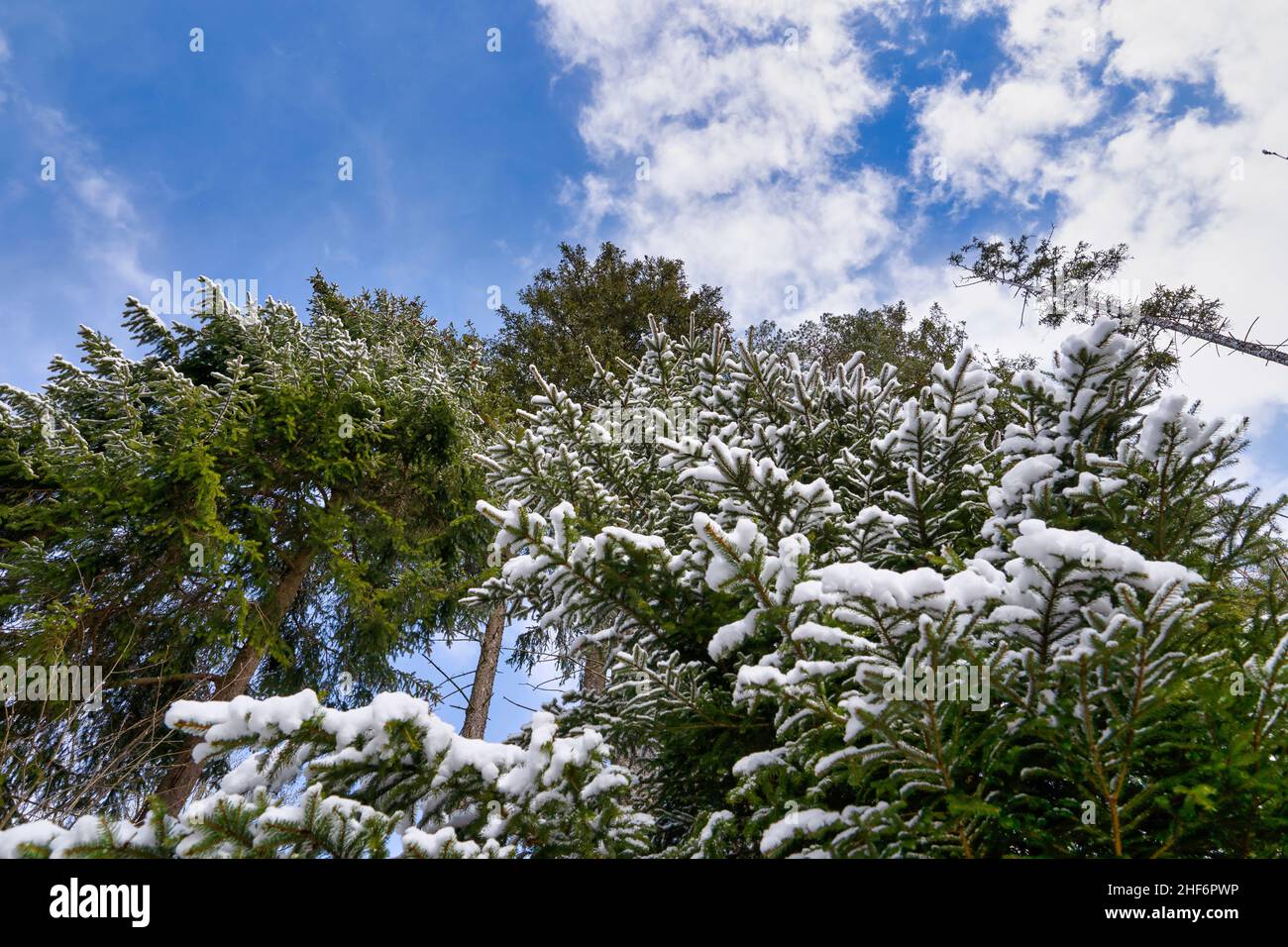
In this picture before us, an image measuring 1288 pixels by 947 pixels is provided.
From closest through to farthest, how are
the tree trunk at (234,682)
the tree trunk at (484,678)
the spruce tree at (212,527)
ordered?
the spruce tree at (212,527) < the tree trunk at (234,682) < the tree trunk at (484,678)

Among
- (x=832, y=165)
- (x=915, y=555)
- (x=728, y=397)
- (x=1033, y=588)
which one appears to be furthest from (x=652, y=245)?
(x=832, y=165)

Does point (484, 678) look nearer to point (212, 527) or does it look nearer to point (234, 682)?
point (234, 682)

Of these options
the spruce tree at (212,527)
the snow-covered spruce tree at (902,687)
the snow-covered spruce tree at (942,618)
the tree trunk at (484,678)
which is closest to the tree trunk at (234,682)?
the spruce tree at (212,527)

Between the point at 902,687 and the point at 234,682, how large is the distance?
767cm

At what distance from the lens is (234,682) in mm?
7133

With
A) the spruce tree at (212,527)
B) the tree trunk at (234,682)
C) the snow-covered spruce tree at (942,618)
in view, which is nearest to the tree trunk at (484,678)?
the spruce tree at (212,527)

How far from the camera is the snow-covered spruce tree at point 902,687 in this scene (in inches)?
73.0

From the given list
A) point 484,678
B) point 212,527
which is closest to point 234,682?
point 212,527

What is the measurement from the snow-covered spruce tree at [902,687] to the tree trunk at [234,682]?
5.06 m

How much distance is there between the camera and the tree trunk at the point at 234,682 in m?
7.00

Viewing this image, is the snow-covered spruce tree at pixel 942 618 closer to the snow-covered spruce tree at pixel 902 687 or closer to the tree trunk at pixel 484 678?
the snow-covered spruce tree at pixel 902 687

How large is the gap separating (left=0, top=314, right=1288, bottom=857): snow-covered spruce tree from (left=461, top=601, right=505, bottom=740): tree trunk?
5.53m

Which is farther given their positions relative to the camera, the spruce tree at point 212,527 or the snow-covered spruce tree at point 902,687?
the spruce tree at point 212,527

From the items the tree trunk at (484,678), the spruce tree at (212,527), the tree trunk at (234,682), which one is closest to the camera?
the spruce tree at (212,527)
